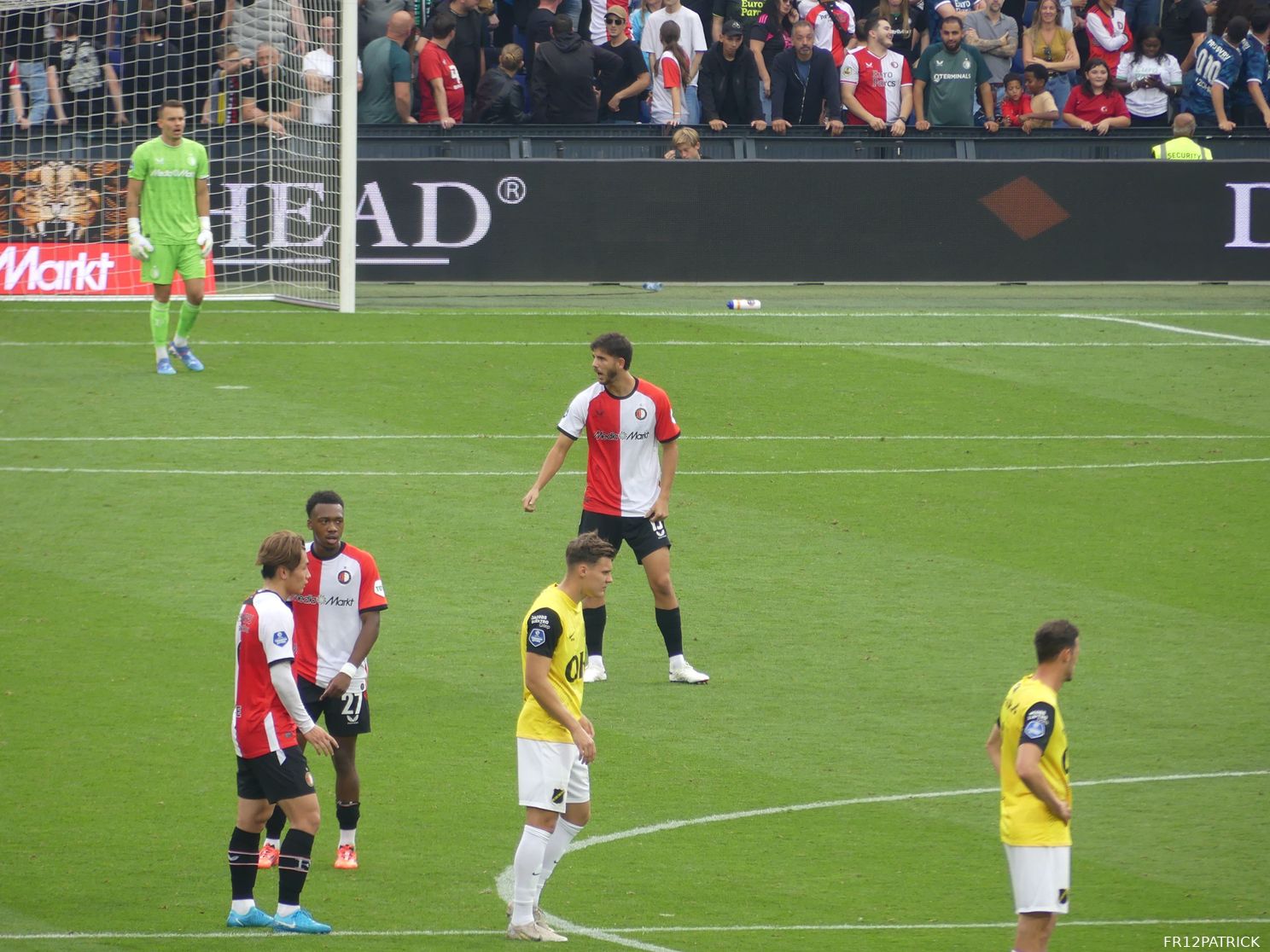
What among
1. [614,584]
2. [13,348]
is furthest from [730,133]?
[614,584]

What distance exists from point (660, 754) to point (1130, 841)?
106 inches

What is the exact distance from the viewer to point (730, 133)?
86.3 ft

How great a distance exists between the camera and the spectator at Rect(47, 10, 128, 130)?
77.0 feet

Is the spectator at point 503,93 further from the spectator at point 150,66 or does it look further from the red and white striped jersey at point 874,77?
the red and white striped jersey at point 874,77

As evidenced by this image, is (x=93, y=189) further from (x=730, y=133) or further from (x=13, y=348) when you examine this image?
(x=730, y=133)

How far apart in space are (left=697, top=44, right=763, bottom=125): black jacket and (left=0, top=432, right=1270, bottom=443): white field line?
8.91 meters

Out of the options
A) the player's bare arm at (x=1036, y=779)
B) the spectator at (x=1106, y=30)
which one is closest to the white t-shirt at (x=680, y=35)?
the spectator at (x=1106, y=30)

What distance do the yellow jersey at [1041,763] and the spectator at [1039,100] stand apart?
21009 millimetres

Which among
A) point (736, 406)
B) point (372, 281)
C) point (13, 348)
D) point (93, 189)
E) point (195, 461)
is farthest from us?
point (372, 281)

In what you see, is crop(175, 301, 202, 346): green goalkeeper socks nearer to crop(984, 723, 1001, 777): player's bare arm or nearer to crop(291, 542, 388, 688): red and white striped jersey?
crop(291, 542, 388, 688): red and white striped jersey

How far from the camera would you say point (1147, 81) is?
92.7 ft

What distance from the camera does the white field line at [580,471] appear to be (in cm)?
1714

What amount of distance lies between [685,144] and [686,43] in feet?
8.55

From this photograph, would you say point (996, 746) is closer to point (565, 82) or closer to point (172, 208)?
point (172, 208)
